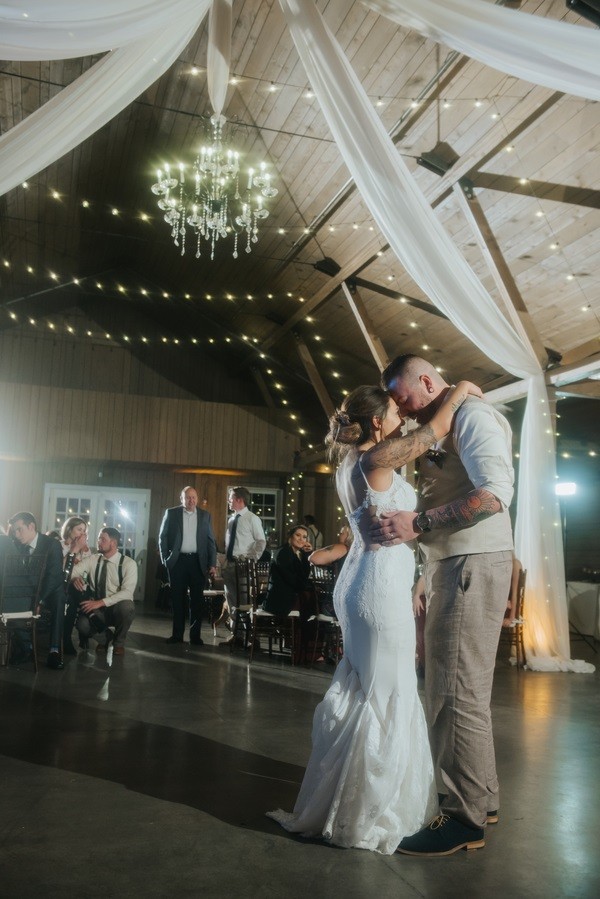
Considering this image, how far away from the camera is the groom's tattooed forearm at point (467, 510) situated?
7.26ft

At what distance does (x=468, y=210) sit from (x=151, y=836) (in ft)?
19.8

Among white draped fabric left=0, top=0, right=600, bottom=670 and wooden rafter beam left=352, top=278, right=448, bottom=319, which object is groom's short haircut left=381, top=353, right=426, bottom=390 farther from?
wooden rafter beam left=352, top=278, right=448, bottom=319

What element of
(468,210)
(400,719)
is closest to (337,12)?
(468,210)

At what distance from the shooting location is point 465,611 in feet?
7.61

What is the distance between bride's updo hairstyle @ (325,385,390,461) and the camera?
8.45ft

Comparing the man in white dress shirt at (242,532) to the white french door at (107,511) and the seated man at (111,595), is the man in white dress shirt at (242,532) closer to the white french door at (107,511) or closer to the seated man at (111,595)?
the seated man at (111,595)

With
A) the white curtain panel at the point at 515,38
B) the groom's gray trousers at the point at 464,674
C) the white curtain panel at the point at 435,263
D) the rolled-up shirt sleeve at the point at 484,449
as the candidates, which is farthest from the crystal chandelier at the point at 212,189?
the groom's gray trousers at the point at 464,674

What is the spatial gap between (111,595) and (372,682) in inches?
176

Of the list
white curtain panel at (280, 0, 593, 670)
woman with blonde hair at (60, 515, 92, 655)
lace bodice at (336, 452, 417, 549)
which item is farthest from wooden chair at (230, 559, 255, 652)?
lace bodice at (336, 452, 417, 549)

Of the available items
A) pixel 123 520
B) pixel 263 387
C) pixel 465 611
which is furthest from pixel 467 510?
pixel 263 387

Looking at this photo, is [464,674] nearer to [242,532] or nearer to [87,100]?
[87,100]

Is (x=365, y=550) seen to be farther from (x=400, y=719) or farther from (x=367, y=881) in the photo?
(x=367, y=881)

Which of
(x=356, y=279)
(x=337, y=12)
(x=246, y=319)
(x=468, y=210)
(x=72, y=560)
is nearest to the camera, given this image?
(x=337, y=12)

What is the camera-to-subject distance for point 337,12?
5.64 metres
